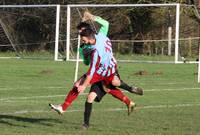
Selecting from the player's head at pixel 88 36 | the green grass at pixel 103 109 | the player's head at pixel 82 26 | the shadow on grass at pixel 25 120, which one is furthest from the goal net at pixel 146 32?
the player's head at pixel 88 36

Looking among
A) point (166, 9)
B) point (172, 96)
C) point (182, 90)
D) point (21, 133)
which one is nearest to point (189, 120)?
point (21, 133)

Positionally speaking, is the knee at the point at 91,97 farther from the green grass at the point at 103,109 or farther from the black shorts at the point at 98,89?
the green grass at the point at 103,109

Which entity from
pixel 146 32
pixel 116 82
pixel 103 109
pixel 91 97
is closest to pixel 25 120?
pixel 91 97

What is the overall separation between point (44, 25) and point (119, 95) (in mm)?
25878

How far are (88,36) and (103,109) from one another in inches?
141

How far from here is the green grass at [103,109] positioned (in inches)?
458

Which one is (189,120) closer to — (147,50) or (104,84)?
(104,84)

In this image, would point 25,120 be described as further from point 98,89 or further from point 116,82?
point 116,82

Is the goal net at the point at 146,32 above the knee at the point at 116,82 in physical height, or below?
above

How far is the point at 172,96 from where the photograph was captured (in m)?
18.0

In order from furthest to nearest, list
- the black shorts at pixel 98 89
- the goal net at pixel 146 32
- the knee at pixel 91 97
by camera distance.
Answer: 1. the goal net at pixel 146 32
2. the black shorts at pixel 98 89
3. the knee at pixel 91 97

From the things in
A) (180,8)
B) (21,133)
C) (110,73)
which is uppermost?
(180,8)

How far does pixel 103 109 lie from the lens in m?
14.8

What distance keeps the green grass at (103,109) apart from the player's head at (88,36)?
1.43 meters
